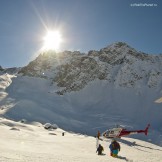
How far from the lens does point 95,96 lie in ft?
563

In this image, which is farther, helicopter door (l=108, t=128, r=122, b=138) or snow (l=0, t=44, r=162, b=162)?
snow (l=0, t=44, r=162, b=162)

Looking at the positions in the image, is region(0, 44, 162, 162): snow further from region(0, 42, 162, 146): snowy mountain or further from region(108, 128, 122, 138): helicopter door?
region(108, 128, 122, 138): helicopter door

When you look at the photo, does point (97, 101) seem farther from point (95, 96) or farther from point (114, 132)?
point (114, 132)

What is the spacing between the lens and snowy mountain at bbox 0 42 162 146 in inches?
5581

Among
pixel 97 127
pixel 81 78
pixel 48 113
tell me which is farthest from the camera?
pixel 81 78

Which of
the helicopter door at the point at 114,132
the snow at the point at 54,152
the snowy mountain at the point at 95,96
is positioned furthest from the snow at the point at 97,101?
the snow at the point at 54,152

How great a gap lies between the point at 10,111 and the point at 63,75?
213 feet

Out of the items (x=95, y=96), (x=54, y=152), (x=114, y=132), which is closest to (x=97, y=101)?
(x=95, y=96)

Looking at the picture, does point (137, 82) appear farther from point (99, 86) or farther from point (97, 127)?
point (97, 127)

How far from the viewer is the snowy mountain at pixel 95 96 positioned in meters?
142

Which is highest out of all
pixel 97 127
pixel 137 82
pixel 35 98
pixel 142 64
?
pixel 142 64

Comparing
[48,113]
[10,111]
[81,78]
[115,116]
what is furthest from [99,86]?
[10,111]

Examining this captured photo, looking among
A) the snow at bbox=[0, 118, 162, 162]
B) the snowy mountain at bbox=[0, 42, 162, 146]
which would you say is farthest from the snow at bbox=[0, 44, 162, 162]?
the snow at bbox=[0, 118, 162, 162]

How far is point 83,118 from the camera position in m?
150
